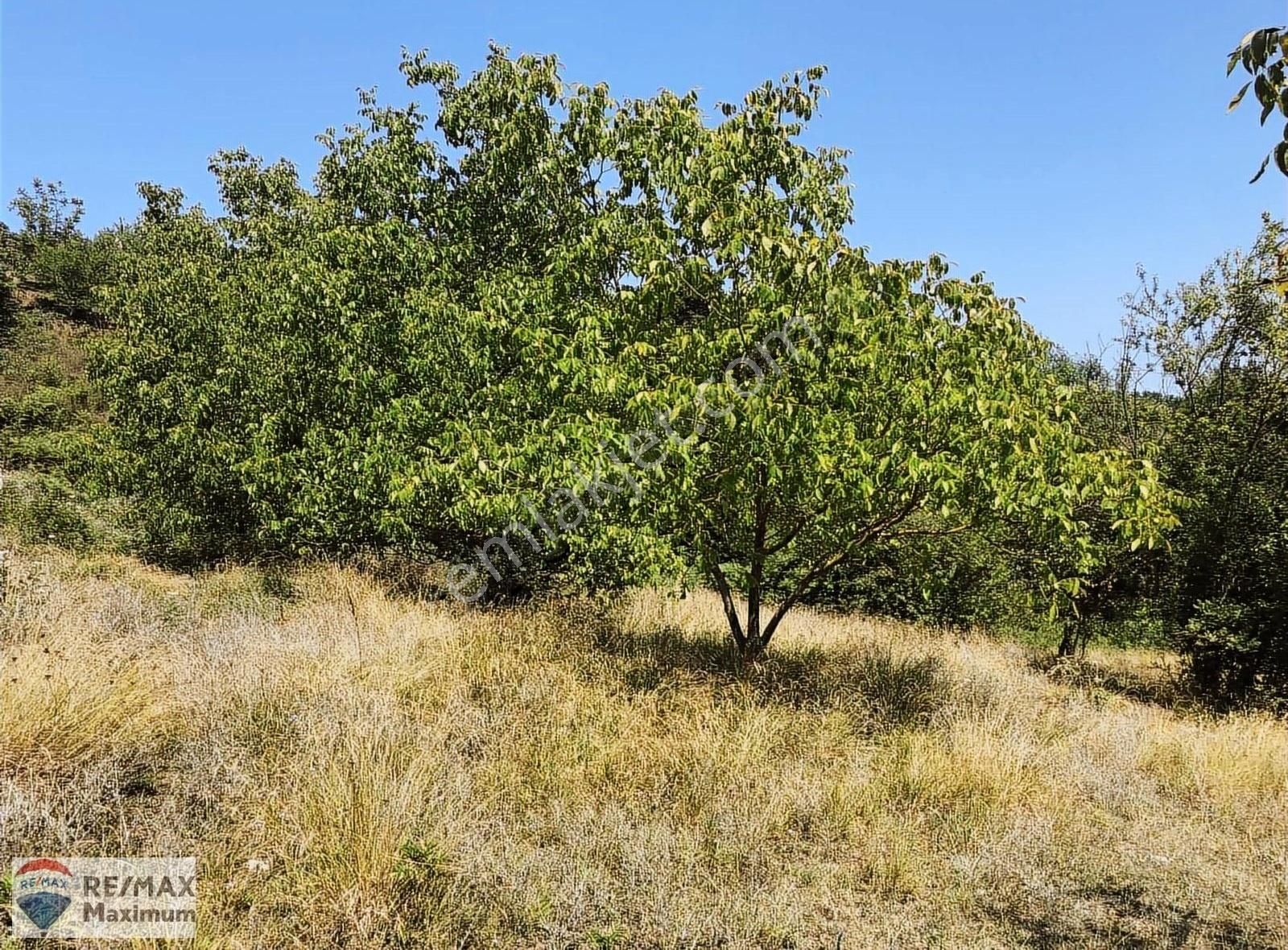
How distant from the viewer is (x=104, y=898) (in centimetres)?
283

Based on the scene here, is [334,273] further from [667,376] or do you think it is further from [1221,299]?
[1221,299]

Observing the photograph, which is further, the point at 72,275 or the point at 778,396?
the point at 72,275

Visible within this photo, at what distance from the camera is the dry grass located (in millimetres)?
3031

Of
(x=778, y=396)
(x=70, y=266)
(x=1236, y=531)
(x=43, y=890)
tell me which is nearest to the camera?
(x=43, y=890)

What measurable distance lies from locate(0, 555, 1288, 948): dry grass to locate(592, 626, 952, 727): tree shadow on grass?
43 mm

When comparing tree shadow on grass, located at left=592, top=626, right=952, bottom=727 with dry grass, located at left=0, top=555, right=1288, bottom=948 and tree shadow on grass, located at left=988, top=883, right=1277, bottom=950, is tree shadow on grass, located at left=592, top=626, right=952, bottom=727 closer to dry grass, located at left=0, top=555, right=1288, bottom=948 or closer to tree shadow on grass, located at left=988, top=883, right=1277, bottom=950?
dry grass, located at left=0, top=555, right=1288, bottom=948

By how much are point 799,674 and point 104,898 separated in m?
4.96

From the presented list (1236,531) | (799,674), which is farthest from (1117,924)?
(1236,531)

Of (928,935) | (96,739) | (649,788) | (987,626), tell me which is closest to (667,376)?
(649,788)

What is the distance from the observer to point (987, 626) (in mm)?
11836

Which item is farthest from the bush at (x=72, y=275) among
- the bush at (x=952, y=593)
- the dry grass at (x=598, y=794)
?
the bush at (x=952, y=593)

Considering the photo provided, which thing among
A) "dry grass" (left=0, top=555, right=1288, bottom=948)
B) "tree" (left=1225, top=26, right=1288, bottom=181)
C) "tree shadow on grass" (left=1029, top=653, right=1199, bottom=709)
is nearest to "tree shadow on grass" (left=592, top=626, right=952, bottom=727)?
"dry grass" (left=0, top=555, right=1288, bottom=948)

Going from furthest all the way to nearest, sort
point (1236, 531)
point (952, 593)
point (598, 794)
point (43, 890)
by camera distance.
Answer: point (952, 593)
point (1236, 531)
point (598, 794)
point (43, 890)

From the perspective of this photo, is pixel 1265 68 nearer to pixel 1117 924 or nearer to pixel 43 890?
pixel 1117 924
